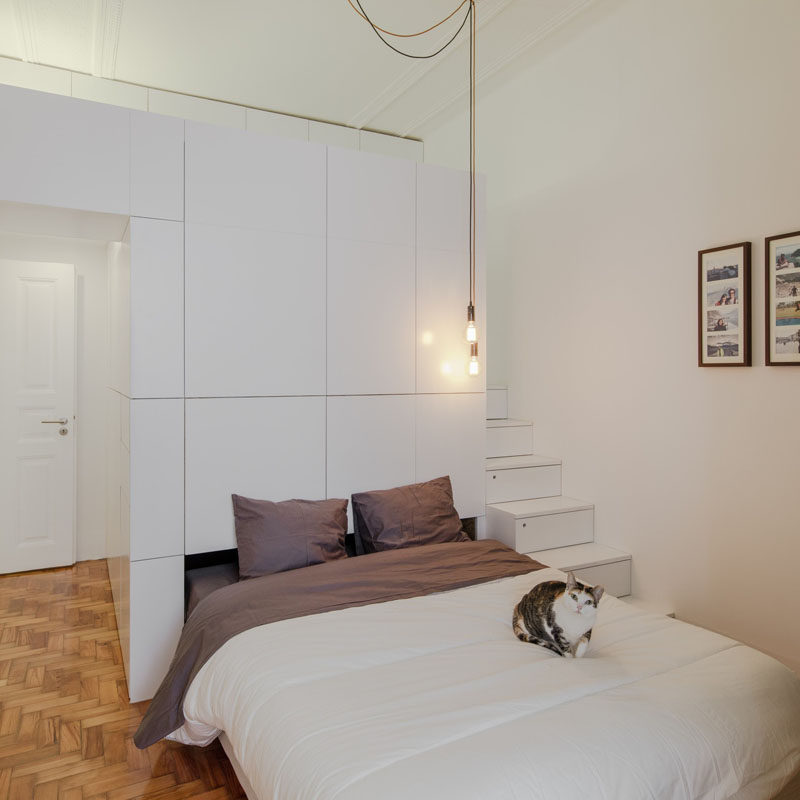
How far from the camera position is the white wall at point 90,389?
4305 millimetres

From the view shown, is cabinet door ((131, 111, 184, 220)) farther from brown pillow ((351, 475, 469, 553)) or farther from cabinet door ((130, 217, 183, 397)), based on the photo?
brown pillow ((351, 475, 469, 553))

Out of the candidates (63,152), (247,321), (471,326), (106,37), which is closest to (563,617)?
(471,326)

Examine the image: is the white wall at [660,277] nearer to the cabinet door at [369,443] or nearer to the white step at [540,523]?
the white step at [540,523]

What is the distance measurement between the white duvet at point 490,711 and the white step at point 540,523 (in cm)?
115

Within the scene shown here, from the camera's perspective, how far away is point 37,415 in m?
4.14

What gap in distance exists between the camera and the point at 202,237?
2.55 m

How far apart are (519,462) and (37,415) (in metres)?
3.25

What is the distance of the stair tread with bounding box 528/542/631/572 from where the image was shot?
9.86 ft

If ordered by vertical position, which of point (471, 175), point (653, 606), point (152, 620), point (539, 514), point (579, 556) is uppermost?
point (471, 175)

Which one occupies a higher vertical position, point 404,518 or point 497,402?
point 497,402

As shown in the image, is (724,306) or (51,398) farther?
(51,398)

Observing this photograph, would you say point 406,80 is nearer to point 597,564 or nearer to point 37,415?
point 597,564

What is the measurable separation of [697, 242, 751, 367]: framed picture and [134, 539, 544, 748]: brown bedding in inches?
49.5

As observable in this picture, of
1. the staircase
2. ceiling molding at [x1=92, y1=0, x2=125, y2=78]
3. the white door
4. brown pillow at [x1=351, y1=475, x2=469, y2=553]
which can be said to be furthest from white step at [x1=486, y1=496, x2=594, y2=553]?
ceiling molding at [x1=92, y1=0, x2=125, y2=78]
